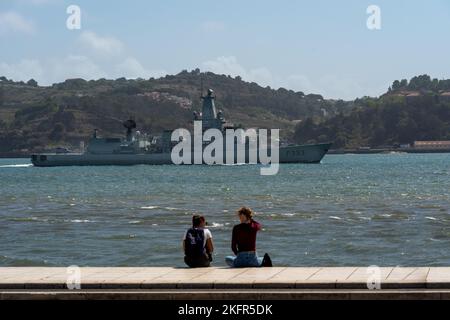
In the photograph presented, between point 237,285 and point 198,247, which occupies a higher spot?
point 198,247

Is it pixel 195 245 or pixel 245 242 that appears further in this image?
pixel 195 245

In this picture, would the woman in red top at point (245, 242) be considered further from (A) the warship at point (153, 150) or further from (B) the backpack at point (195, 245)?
(A) the warship at point (153, 150)

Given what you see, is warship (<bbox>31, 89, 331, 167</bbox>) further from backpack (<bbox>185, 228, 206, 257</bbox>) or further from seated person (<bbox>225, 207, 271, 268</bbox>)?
seated person (<bbox>225, 207, 271, 268</bbox>)

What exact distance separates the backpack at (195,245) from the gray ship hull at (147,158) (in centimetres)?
12988

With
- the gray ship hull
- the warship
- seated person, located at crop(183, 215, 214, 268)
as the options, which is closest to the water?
seated person, located at crop(183, 215, 214, 268)

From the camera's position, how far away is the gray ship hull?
148 metres

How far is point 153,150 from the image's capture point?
15312 cm

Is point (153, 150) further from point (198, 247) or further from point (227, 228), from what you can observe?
point (198, 247)

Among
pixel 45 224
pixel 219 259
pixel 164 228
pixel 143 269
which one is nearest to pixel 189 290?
pixel 143 269

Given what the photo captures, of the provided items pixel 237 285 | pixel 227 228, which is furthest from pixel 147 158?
pixel 237 285

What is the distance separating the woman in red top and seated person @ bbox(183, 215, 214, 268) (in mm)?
456

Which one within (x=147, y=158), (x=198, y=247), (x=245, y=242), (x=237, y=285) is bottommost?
(x=147, y=158)

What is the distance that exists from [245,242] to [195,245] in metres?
0.81

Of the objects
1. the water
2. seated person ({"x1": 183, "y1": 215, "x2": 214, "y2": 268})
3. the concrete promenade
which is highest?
seated person ({"x1": 183, "y1": 215, "x2": 214, "y2": 268})
